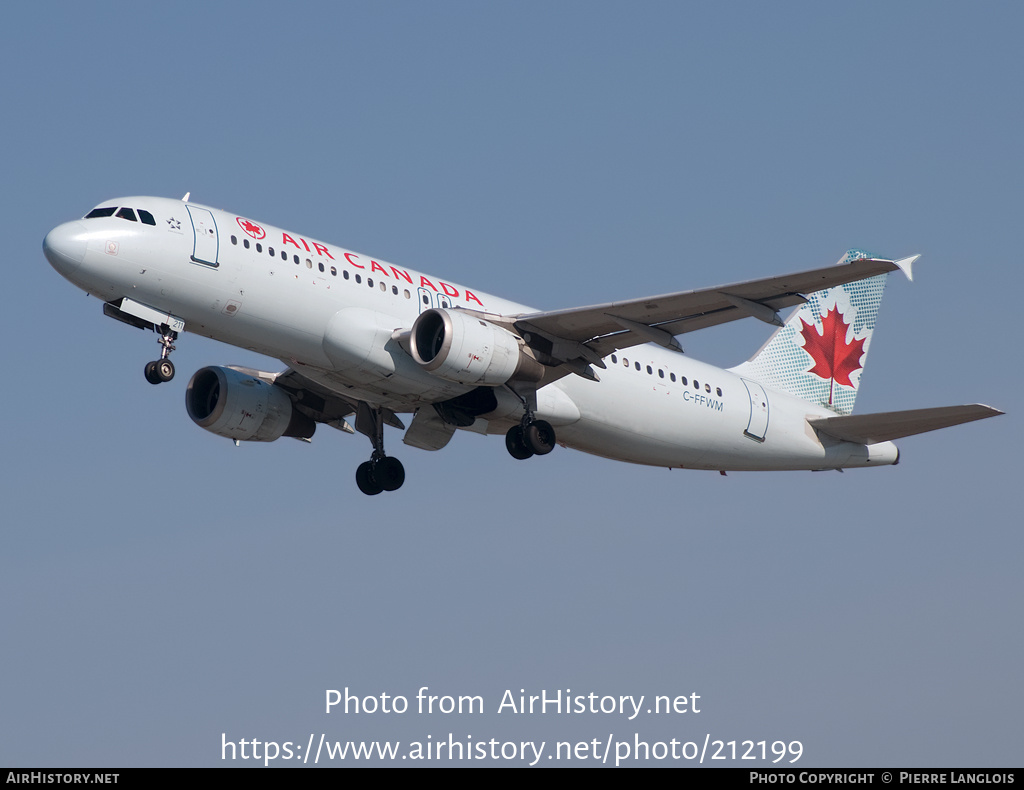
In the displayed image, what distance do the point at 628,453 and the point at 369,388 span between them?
7383 mm

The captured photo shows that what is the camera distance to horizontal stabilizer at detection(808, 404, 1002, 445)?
36656mm

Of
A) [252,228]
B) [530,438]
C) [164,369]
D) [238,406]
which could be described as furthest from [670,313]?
[238,406]

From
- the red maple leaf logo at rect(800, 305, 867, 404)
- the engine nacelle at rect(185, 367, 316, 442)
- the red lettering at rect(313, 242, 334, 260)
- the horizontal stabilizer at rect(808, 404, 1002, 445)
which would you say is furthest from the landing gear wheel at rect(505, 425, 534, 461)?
the red maple leaf logo at rect(800, 305, 867, 404)

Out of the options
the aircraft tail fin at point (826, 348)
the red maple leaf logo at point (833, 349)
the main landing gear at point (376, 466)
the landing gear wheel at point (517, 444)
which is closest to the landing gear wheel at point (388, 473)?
the main landing gear at point (376, 466)

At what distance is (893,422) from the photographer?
39.9 meters

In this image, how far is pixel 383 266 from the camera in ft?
118

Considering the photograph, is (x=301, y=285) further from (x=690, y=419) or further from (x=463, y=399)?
(x=690, y=419)

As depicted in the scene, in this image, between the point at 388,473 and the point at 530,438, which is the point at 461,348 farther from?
the point at 388,473

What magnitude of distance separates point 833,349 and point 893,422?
6.00m

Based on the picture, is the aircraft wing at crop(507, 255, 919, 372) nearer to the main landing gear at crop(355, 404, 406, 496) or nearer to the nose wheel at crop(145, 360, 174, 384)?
the main landing gear at crop(355, 404, 406, 496)

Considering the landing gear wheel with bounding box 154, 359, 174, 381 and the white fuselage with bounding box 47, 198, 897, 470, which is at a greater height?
the white fuselage with bounding box 47, 198, 897, 470

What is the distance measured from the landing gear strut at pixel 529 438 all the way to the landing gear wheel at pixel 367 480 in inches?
192

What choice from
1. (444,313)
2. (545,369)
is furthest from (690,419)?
(444,313)

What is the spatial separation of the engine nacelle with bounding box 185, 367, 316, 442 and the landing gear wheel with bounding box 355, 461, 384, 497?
7.18 ft
